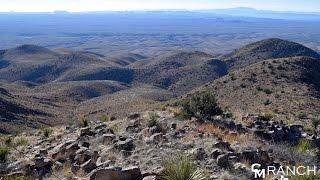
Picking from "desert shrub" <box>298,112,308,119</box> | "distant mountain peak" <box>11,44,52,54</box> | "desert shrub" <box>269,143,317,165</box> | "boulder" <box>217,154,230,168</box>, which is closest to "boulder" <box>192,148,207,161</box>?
"boulder" <box>217,154,230,168</box>

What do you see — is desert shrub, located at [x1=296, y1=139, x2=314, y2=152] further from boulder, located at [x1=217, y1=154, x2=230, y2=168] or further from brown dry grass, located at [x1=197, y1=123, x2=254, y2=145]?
boulder, located at [x1=217, y1=154, x2=230, y2=168]

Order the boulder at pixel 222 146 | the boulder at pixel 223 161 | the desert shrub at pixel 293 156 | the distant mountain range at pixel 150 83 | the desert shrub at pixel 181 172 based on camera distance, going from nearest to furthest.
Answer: the desert shrub at pixel 181 172
the boulder at pixel 223 161
the desert shrub at pixel 293 156
the boulder at pixel 222 146
the distant mountain range at pixel 150 83

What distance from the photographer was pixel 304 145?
14.7 metres

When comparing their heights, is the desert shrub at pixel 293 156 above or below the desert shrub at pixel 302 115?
above

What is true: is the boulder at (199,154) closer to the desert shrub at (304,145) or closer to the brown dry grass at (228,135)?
the brown dry grass at (228,135)

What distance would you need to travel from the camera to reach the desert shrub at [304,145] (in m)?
14.5

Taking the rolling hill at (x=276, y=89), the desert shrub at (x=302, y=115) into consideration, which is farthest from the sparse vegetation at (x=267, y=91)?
the desert shrub at (x=302, y=115)

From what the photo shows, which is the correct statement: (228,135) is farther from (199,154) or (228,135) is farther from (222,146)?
(199,154)

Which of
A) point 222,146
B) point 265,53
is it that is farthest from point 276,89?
point 265,53

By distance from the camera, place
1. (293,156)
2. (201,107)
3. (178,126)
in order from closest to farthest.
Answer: (293,156), (178,126), (201,107)

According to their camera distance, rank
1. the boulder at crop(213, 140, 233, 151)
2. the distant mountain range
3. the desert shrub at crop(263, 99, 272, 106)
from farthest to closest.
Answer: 1. the distant mountain range
2. the desert shrub at crop(263, 99, 272, 106)
3. the boulder at crop(213, 140, 233, 151)

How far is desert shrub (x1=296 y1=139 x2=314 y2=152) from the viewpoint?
569 inches

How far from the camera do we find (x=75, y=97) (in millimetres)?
74062

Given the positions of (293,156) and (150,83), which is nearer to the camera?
(293,156)
